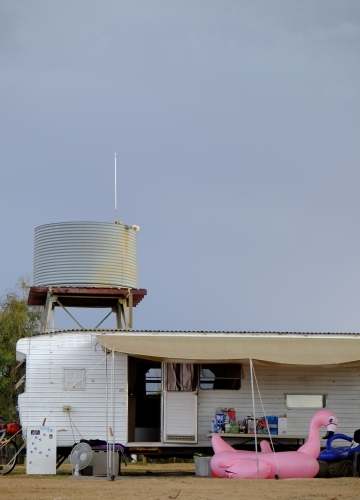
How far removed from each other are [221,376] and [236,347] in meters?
1.43

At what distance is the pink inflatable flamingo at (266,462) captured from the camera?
770 inches

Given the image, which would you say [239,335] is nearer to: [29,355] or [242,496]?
[29,355]

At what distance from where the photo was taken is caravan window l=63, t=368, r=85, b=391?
22219 millimetres

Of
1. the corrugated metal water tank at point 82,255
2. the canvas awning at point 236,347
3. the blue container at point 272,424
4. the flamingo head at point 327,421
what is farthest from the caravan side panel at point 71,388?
the flamingo head at point 327,421

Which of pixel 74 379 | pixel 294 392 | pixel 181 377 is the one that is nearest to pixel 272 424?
pixel 294 392

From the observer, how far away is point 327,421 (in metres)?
21.1

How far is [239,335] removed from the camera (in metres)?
22.9

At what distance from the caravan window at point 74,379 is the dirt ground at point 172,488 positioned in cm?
249

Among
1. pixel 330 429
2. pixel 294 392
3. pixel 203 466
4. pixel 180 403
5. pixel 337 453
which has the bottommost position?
pixel 203 466

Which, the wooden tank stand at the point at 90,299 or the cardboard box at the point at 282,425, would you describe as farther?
the wooden tank stand at the point at 90,299

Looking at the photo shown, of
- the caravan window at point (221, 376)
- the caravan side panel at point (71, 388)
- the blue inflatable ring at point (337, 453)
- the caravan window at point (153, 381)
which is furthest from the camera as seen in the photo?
the caravan window at point (153, 381)

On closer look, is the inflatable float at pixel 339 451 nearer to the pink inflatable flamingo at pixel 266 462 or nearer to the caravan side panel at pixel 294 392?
the pink inflatable flamingo at pixel 266 462

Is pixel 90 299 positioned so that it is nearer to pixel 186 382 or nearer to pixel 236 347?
pixel 186 382

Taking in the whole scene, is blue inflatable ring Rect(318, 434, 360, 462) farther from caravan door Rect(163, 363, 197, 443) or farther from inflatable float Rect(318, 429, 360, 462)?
caravan door Rect(163, 363, 197, 443)
